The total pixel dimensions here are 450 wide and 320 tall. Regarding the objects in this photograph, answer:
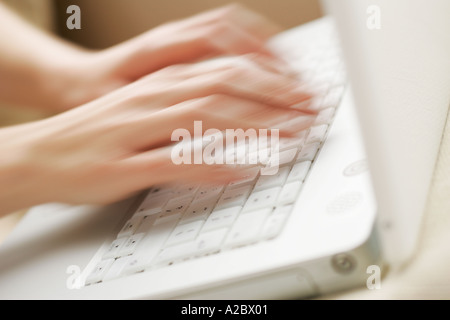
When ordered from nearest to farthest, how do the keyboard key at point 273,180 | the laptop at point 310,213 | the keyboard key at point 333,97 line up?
the laptop at point 310,213 → the keyboard key at point 273,180 → the keyboard key at point 333,97

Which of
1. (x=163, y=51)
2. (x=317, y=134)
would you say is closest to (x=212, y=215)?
(x=317, y=134)

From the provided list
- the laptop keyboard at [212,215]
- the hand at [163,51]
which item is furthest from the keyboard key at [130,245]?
the hand at [163,51]

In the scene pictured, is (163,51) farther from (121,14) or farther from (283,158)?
(121,14)

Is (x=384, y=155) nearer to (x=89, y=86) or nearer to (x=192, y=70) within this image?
(x=192, y=70)

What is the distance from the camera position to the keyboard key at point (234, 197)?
0.36m

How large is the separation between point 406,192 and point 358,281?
5cm

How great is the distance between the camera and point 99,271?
1.16 ft

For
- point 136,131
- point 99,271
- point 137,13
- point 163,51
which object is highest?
point 137,13

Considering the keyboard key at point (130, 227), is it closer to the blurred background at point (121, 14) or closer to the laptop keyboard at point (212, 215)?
the laptop keyboard at point (212, 215)

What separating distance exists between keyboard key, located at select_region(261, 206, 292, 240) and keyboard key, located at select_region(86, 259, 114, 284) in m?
0.11

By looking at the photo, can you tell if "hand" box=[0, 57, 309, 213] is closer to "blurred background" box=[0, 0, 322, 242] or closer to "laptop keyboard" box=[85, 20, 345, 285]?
"laptop keyboard" box=[85, 20, 345, 285]

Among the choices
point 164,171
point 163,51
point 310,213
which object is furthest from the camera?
point 163,51

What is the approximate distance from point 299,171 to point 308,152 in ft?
0.11
